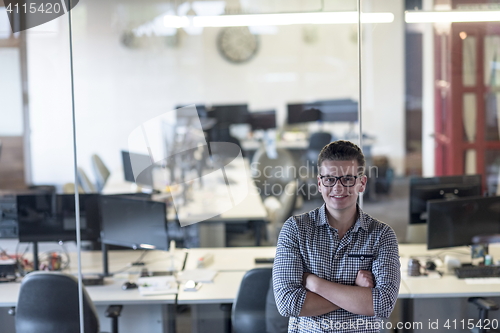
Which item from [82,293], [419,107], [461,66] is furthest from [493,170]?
[82,293]

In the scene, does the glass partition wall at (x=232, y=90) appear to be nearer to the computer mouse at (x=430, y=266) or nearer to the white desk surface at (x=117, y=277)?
the white desk surface at (x=117, y=277)

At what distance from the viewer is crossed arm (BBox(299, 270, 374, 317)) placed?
6.55ft

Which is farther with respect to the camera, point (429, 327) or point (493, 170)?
point (493, 170)

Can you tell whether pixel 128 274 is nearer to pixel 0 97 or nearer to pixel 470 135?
pixel 470 135

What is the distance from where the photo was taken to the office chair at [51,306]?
3119mm

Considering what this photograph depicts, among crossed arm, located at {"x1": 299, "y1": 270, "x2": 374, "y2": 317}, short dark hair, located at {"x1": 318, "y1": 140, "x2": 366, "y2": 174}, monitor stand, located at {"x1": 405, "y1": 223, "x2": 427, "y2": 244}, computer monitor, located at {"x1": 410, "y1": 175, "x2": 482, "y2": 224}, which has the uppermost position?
short dark hair, located at {"x1": 318, "y1": 140, "x2": 366, "y2": 174}

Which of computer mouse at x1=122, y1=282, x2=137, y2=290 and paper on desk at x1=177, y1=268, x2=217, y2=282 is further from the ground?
paper on desk at x1=177, y1=268, x2=217, y2=282

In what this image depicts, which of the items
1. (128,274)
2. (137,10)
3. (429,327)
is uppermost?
(137,10)

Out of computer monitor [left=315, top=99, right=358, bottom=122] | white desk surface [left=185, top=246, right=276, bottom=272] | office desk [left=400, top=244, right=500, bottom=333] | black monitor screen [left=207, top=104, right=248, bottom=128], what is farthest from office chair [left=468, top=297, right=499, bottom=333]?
black monitor screen [left=207, top=104, right=248, bottom=128]

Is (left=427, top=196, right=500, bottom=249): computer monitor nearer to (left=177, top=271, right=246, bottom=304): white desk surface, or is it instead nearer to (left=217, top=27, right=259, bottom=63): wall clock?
(left=177, top=271, right=246, bottom=304): white desk surface

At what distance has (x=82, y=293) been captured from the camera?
316cm

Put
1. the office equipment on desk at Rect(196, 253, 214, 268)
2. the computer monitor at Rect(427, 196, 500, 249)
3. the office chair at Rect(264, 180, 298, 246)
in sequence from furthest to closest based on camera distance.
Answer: the office chair at Rect(264, 180, 298, 246)
the office equipment on desk at Rect(196, 253, 214, 268)
the computer monitor at Rect(427, 196, 500, 249)

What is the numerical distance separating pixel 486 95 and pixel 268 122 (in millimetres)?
3499

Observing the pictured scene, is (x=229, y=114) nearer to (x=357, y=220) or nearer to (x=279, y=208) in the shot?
(x=279, y=208)
